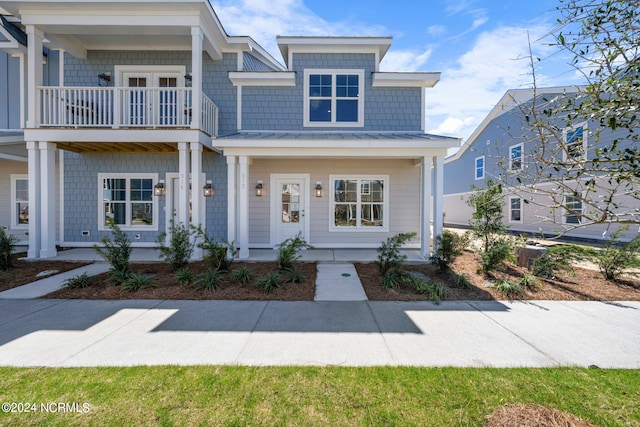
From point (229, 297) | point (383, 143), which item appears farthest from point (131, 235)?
point (383, 143)

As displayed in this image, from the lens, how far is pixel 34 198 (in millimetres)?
7402

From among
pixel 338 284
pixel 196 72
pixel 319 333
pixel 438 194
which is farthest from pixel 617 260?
pixel 196 72

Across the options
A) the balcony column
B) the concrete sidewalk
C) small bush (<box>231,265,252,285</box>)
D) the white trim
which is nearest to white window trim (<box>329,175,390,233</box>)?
the white trim

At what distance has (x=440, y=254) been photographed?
627 centimetres

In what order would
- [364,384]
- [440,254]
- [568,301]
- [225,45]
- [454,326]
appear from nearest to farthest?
[364,384], [454,326], [568,301], [440,254], [225,45]

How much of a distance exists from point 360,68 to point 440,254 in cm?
659

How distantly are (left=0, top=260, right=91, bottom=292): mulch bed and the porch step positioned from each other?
19.3 ft

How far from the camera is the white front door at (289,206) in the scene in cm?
935

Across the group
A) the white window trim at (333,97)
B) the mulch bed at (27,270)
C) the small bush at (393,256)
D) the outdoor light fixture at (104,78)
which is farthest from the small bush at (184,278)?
the outdoor light fixture at (104,78)

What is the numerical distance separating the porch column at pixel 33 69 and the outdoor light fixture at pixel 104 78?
4.57ft

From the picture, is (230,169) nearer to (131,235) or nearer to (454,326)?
(131,235)

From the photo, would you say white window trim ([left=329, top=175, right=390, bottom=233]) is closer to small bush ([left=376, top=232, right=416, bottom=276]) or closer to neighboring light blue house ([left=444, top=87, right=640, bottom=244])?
small bush ([left=376, top=232, right=416, bottom=276])

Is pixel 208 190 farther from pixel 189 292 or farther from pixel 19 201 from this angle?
pixel 19 201

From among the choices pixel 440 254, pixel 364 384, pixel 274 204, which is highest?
pixel 274 204
